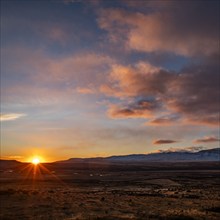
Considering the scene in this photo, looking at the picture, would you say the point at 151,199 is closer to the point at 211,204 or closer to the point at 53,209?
the point at 211,204

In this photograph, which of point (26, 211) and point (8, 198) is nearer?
point (26, 211)

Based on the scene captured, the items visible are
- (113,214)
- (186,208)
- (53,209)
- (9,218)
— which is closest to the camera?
(9,218)

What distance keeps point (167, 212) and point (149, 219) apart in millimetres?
4278

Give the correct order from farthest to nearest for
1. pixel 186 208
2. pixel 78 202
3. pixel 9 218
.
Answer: pixel 78 202 → pixel 186 208 → pixel 9 218

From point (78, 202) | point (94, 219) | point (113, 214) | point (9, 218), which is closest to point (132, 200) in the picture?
point (78, 202)

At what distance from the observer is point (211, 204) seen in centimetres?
3716

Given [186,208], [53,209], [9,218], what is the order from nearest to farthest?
[9,218] → [53,209] → [186,208]

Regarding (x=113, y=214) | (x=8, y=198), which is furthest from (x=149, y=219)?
(x=8, y=198)

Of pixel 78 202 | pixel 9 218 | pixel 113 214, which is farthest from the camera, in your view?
pixel 78 202

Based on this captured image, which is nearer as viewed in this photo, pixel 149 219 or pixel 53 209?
pixel 149 219

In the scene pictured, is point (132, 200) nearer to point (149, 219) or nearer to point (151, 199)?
point (151, 199)

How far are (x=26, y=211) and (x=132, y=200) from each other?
13987mm

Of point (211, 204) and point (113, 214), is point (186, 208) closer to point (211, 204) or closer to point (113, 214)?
point (211, 204)

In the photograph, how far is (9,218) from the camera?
26.7 metres
